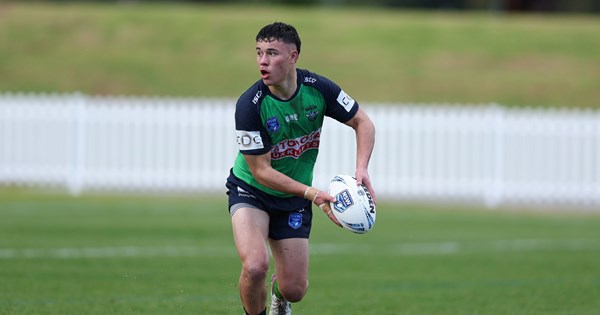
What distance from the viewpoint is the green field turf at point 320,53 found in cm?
2961

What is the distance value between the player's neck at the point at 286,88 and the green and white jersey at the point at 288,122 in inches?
1.2

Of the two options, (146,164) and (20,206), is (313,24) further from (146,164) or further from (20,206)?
(20,206)

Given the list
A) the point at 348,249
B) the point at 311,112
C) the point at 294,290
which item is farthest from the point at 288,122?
the point at 348,249

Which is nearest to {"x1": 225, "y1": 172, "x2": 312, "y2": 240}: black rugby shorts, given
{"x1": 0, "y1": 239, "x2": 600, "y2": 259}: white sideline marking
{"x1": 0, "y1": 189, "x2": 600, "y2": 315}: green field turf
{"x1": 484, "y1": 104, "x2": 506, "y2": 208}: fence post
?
{"x1": 0, "y1": 189, "x2": 600, "y2": 315}: green field turf

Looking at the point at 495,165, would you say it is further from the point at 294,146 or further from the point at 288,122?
the point at 288,122

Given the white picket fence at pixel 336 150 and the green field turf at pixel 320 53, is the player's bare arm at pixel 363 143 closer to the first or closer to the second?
the white picket fence at pixel 336 150

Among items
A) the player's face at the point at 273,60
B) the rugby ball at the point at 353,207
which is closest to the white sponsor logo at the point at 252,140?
the player's face at the point at 273,60

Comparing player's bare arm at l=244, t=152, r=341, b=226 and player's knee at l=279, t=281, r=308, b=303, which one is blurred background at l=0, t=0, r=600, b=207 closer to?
player's knee at l=279, t=281, r=308, b=303

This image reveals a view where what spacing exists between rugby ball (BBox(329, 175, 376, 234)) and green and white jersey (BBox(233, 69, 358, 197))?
57cm

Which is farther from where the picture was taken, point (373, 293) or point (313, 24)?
point (313, 24)

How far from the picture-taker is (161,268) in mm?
11844

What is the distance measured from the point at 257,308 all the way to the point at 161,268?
4577mm

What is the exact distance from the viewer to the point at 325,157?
23.0m

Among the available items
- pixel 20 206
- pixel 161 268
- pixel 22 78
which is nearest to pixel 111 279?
pixel 161 268
